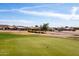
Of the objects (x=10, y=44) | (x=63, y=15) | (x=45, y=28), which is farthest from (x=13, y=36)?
(x=63, y=15)

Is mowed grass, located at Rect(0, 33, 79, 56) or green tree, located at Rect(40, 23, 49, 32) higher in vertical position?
green tree, located at Rect(40, 23, 49, 32)

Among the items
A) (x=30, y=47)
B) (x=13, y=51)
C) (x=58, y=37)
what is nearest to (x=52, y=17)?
(x=58, y=37)

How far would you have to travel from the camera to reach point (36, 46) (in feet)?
7.47

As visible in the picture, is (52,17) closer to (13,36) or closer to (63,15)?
(63,15)

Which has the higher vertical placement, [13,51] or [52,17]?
[52,17]

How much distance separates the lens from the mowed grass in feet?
7.34

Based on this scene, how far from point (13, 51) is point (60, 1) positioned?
707 mm

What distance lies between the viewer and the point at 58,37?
2.33 metres

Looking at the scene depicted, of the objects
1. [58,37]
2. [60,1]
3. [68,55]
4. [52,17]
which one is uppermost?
[60,1]

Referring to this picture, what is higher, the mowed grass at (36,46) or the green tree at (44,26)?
the green tree at (44,26)

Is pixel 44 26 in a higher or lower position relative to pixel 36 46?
higher

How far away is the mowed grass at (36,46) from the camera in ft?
7.34

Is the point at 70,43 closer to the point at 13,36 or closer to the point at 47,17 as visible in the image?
the point at 47,17

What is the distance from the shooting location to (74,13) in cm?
227
